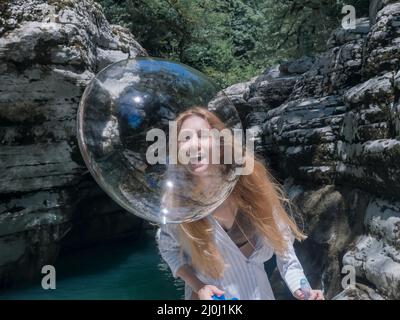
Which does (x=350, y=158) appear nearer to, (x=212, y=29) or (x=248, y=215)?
(x=248, y=215)

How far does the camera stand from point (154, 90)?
7.23ft

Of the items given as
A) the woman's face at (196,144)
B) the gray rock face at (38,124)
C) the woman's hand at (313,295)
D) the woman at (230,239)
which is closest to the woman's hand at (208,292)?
the woman at (230,239)

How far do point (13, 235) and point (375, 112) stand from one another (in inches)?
191

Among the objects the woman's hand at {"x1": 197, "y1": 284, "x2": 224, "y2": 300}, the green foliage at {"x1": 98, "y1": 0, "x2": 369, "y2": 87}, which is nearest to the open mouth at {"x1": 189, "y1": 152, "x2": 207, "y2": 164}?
the woman's hand at {"x1": 197, "y1": 284, "x2": 224, "y2": 300}

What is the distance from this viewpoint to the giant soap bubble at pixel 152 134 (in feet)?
6.67

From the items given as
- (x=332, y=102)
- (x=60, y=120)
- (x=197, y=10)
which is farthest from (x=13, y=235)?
(x=197, y=10)

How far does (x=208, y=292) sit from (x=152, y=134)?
70 cm

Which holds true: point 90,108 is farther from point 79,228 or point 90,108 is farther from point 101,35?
point 79,228

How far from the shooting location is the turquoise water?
6.94 metres

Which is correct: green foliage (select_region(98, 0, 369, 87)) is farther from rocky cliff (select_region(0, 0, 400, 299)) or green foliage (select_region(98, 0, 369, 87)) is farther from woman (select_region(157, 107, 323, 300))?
woman (select_region(157, 107, 323, 300))

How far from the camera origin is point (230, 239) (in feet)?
6.30

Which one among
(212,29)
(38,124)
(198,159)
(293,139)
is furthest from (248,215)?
(212,29)

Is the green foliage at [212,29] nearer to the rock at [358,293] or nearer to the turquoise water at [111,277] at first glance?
the turquoise water at [111,277]

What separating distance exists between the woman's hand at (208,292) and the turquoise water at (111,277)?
5197mm
